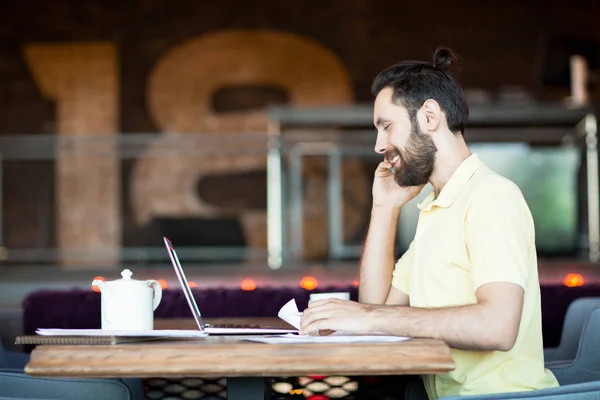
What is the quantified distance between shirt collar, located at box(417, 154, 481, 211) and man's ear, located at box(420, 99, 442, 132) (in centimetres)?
8

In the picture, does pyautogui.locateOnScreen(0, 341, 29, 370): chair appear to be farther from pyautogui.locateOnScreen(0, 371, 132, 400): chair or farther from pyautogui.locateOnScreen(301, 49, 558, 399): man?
pyautogui.locateOnScreen(301, 49, 558, 399): man

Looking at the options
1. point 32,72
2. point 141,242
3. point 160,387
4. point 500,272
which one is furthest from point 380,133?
point 32,72

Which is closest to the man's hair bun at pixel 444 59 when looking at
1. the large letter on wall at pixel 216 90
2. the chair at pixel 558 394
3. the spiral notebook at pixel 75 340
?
the chair at pixel 558 394

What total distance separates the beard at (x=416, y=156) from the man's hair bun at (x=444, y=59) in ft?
Result: 0.53

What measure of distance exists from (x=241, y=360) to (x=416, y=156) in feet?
2.06

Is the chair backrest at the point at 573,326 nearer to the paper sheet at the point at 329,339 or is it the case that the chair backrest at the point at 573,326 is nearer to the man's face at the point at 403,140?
the man's face at the point at 403,140

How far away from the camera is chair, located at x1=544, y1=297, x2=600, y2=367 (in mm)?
2115

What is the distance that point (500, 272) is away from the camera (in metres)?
1.32

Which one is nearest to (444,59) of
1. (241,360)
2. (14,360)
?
(241,360)

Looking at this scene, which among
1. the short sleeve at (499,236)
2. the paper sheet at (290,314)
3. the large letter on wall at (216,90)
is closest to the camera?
the short sleeve at (499,236)

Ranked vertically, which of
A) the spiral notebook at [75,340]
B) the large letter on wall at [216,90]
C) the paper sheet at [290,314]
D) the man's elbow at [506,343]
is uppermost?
the large letter on wall at [216,90]

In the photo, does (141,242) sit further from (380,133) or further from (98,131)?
(380,133)

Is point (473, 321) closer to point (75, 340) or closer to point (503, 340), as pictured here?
point (503, 340)

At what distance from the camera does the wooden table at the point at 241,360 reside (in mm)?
1113
